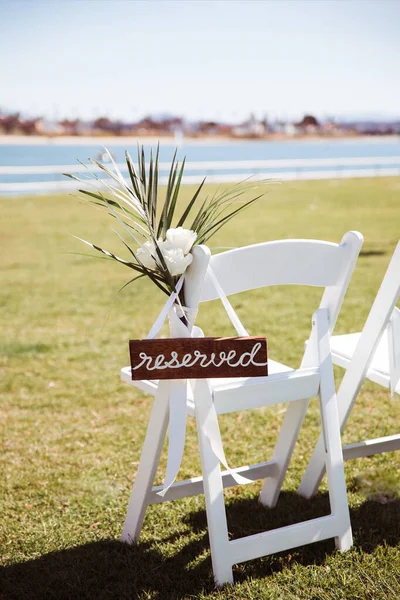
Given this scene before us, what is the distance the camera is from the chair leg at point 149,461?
2.53 meters

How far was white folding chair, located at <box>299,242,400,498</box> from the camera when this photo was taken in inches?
105

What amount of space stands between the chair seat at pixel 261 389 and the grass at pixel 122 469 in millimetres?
599

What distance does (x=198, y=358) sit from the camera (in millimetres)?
2248

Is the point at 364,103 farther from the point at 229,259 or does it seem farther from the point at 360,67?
the point at 229,259

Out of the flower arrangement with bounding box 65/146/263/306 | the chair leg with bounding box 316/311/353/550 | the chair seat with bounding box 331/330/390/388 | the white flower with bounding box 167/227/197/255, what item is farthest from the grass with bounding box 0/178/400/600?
the white flower with bounding box 167/227/197/255

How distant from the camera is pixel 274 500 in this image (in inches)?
119

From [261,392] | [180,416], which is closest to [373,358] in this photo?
[261,392]

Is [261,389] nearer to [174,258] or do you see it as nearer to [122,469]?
[174,258]

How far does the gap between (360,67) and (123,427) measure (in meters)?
124

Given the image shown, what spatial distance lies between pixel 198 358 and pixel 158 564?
2.85ft

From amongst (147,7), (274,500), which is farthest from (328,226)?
(147,7)


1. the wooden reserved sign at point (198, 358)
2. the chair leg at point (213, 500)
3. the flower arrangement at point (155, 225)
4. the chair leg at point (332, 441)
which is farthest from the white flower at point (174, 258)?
the chair leg at point (332, 441)

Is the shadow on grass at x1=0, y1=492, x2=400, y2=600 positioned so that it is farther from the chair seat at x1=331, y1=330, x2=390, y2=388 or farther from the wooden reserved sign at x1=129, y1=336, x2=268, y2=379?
the wooden reserved sign at x1=129, y1=336, x2=268, y2=379

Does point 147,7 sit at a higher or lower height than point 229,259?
higher
